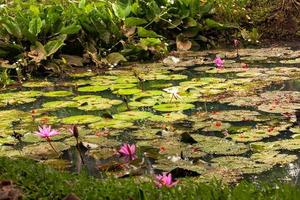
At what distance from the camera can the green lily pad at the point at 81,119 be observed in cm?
454

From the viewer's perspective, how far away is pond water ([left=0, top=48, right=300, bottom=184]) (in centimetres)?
341

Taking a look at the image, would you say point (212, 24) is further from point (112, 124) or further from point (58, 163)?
point (58, 163)

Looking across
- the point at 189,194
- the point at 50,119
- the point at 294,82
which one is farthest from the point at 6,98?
the point at 189,194

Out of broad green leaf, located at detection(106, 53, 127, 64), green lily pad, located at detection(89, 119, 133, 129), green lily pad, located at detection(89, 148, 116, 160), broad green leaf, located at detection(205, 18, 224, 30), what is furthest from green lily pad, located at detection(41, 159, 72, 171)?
broad green leaf, located at detection(205, 18, 224, 30)

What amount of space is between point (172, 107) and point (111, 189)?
262cm

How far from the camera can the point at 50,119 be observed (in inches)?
185

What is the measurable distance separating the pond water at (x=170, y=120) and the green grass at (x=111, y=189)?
0.76 m

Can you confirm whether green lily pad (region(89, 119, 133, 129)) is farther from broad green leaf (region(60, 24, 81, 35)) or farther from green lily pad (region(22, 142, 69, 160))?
broad green leaf (region(60, 24, 81, 35))

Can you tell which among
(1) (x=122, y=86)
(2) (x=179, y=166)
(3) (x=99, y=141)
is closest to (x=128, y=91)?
(1) (x=122, y=86)

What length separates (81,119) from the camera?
181 inches

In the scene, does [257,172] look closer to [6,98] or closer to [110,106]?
[110,106]

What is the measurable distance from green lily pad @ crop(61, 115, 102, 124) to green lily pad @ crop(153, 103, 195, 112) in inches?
22.9

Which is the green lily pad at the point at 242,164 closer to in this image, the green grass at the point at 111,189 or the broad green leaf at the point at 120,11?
the green grass at the point at 111,189

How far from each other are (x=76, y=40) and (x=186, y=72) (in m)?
1.76
